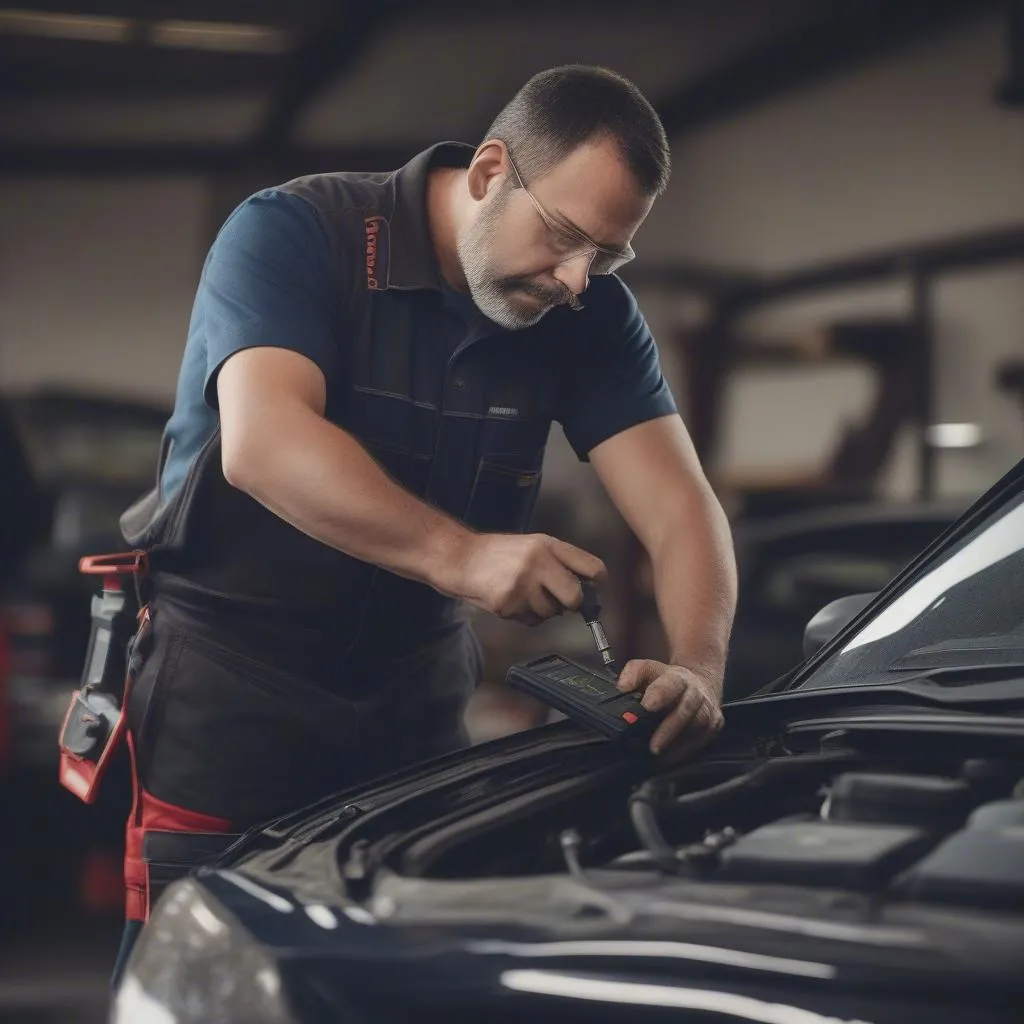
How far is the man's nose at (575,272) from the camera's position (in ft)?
6.18

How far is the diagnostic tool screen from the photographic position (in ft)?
5.27

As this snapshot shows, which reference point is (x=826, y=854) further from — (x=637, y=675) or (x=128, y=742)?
(x=128, y=742)

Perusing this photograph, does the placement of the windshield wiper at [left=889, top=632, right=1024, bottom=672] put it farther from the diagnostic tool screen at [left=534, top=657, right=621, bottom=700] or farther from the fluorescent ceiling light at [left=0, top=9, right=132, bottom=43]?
the fluorescent ceiling light at [left=0, top=9, right=132, bottom=43]

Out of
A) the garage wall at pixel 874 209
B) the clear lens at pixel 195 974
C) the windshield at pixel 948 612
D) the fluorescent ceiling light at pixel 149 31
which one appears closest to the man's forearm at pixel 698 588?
the windshield at pixel 948 612

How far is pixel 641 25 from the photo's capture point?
8414 mm

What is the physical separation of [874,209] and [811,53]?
0.96m

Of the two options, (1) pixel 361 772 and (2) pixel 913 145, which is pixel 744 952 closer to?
(1) pixel 361 772

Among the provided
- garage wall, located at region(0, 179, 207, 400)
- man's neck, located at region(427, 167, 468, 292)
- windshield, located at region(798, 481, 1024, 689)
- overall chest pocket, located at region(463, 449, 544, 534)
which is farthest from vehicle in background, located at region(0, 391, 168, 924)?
garage wall, located at region(0, 179, 207, 400)

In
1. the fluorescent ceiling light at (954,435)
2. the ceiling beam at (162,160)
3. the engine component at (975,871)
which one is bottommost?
the engine component at (975,871)

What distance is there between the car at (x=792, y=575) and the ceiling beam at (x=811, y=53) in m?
4.05

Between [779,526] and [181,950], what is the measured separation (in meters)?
2.90

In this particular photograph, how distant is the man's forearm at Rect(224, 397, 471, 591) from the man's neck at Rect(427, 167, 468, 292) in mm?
400

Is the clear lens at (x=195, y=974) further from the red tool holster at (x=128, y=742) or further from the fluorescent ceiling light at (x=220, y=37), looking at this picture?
the fluorescent ceiling light at (x=220, y=37)

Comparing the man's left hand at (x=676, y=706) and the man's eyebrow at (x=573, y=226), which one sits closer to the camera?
the man's left hand at (x=676, y=706)
